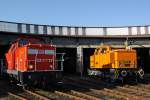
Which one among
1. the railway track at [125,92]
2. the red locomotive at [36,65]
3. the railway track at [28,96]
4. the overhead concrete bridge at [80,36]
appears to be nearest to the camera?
the railway track at [125,92]

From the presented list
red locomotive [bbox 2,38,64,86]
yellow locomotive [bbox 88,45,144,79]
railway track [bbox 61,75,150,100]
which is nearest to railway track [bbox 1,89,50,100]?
red locomotive [bbox 2,38,64,86]

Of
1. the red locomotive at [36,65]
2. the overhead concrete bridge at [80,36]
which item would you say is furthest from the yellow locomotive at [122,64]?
the overhead concrete bridge at [80,36]

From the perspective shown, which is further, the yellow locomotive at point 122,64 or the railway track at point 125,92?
the yellow locomotive at point 122,64

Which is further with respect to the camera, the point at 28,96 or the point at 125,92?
the point at 125,92

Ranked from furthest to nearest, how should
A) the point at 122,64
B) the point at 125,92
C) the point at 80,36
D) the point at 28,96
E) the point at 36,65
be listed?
the point at 80,36 → the point at 122,64 → the point at 36,65 → the point at 125,92 → the point at 28,96

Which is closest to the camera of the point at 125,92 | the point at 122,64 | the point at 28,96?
the point at 28,96

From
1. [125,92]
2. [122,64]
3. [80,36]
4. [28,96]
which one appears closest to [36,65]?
[28,96]

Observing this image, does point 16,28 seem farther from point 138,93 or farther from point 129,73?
point 138,93

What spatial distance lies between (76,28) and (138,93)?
25.5 meters

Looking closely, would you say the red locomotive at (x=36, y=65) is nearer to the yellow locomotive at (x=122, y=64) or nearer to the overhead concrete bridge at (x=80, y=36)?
the yellow locomotive at (x=122, y=64)

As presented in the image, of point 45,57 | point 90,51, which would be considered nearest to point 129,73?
point 45,57

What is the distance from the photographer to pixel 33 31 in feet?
128

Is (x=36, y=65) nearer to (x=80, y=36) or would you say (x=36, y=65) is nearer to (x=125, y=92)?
(x=125, y=92)

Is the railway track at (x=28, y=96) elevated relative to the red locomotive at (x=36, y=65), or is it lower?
lower
